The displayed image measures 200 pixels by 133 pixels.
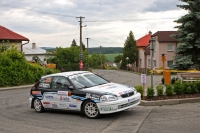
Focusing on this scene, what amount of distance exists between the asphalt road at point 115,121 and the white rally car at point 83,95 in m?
0.33

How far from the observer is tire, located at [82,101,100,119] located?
32.4ft

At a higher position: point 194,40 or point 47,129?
point 194,40

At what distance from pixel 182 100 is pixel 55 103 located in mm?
4602

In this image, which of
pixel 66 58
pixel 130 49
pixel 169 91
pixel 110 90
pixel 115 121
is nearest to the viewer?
pixel 115 121

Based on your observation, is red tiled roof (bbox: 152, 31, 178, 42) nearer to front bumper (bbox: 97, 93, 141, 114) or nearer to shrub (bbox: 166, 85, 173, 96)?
shrub (bbox: 166, 85, 173, 96)

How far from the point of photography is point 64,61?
4534 centimetres

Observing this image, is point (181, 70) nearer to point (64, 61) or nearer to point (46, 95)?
point (46, 95)

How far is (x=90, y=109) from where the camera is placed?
10023 millimetres

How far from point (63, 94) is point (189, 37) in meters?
14.8

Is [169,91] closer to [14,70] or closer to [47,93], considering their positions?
[47,93]

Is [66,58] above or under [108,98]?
above

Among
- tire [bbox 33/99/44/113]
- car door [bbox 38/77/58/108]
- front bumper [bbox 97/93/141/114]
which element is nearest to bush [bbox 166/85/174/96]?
front bumper [bbox 97/93/141/114]

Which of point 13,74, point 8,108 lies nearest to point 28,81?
point 13,74

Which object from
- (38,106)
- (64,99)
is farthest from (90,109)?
(38,106)
